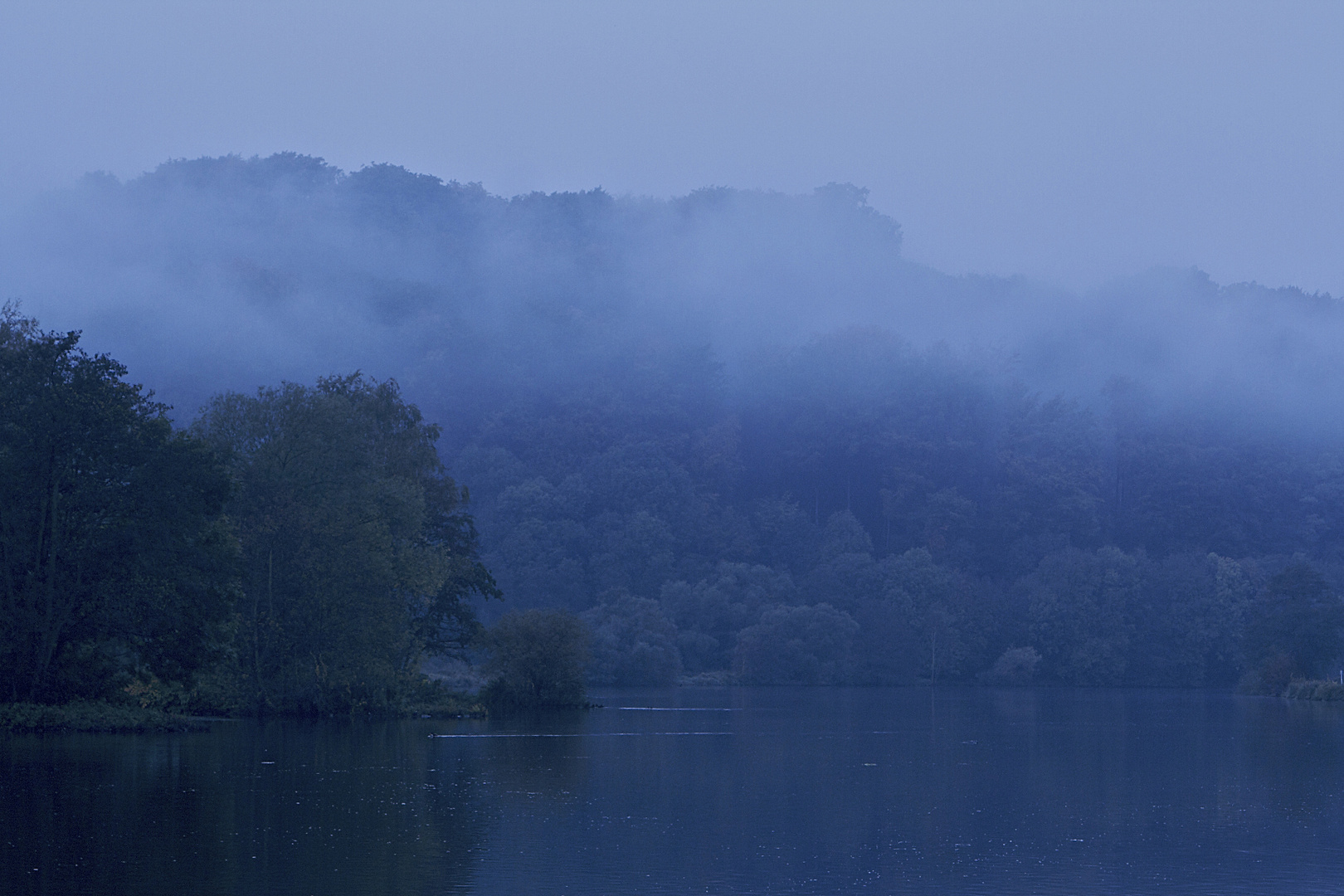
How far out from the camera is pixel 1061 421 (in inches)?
6855

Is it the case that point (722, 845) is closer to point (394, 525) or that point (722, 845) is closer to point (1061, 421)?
point (394, 525)

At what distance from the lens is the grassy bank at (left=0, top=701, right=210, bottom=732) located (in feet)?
139

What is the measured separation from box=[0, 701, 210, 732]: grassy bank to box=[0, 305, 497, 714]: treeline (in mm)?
1370

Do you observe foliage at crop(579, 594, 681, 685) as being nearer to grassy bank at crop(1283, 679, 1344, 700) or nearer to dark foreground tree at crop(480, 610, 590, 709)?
dark foreground tree at crop(480, 610, 590, 709)

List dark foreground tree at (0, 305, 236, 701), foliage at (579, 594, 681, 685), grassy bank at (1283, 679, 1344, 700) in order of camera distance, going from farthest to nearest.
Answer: foliage at (579, 594, 681, 685), grassy bank at (1283, 679, 1344, 700), dark foreground tree at (0, 305, 236, 701)

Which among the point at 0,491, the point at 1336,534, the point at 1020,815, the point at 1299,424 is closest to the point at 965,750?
the point at 1020,815

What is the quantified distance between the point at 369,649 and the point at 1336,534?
131158mm

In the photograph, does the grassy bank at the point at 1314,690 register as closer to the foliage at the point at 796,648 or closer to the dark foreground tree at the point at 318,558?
the foliage at the point at 796,648

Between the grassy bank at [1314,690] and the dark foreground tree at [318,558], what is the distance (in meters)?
57.7

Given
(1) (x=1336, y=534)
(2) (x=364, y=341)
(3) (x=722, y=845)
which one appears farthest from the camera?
(2) (x=364, y=341)

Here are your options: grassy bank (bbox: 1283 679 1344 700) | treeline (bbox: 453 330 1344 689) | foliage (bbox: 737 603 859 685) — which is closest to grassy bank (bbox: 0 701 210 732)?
treeline (bbox: 453 330 1344 689)

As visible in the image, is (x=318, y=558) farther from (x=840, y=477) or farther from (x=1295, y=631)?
(x=840, y=477)

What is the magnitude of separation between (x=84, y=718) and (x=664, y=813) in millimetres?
25538

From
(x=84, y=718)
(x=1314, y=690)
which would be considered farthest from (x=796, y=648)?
(x=84, y=718)
